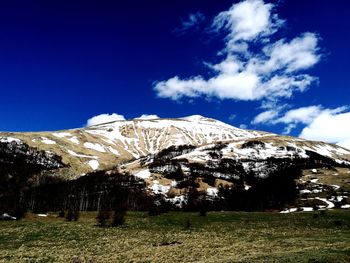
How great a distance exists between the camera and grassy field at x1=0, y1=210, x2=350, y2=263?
4059 centimetres

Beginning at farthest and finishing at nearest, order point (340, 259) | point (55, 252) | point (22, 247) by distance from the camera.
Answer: point (22, 247) < point (55, 252) < point (340, 259)

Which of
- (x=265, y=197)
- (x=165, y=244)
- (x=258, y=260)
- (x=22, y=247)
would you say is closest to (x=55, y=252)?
(x=22, y=247)

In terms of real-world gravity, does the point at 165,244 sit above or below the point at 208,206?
below

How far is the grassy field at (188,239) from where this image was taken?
40.6 metres

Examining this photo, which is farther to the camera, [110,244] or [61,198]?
[61,198]

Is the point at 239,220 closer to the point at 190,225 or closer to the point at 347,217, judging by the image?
the point at 190,225

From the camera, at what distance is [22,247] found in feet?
172

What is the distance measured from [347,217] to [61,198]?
136 meters

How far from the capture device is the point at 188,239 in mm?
56062

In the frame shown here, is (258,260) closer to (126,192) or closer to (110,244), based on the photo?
(110,244)

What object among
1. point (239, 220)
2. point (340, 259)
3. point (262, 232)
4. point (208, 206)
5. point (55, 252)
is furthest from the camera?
point (208, 206)

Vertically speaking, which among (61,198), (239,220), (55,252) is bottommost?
(55,252)

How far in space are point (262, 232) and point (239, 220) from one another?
16.6m

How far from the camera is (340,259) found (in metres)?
32.5
